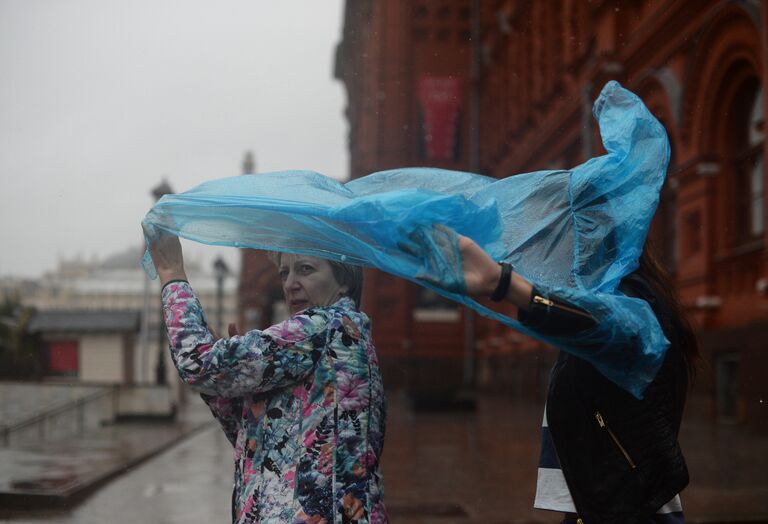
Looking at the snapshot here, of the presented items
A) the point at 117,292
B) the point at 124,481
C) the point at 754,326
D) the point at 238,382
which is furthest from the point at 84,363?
the point at 238,382

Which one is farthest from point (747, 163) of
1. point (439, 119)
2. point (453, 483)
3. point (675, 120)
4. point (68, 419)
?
point (439, 119)

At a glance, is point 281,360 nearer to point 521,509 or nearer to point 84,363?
point 521,509

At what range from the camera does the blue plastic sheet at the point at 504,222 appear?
2102 mm

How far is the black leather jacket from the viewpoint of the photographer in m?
2.20

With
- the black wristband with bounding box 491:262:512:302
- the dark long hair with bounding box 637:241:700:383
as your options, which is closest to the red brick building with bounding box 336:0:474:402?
the dark long hair with bounding box 637:241:700:383

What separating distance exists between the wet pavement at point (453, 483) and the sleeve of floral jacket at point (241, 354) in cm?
500

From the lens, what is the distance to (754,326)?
447 inches

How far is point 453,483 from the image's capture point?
30.5 feet

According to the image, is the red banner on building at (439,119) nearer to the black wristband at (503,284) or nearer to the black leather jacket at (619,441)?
the black leather jacket at (619,441)

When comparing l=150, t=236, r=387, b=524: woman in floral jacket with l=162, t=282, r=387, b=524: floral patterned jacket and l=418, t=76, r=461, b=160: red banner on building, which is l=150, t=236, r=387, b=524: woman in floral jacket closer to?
l=162, t=282, r=387, b=524: floral patterned jacket

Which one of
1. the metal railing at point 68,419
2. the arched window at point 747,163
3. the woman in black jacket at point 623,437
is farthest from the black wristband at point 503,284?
the metal railing at point 68,419

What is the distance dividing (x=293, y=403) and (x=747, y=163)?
457 inches

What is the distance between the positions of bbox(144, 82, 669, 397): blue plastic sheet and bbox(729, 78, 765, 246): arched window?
10777 millimetres

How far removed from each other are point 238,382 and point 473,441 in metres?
11.4
